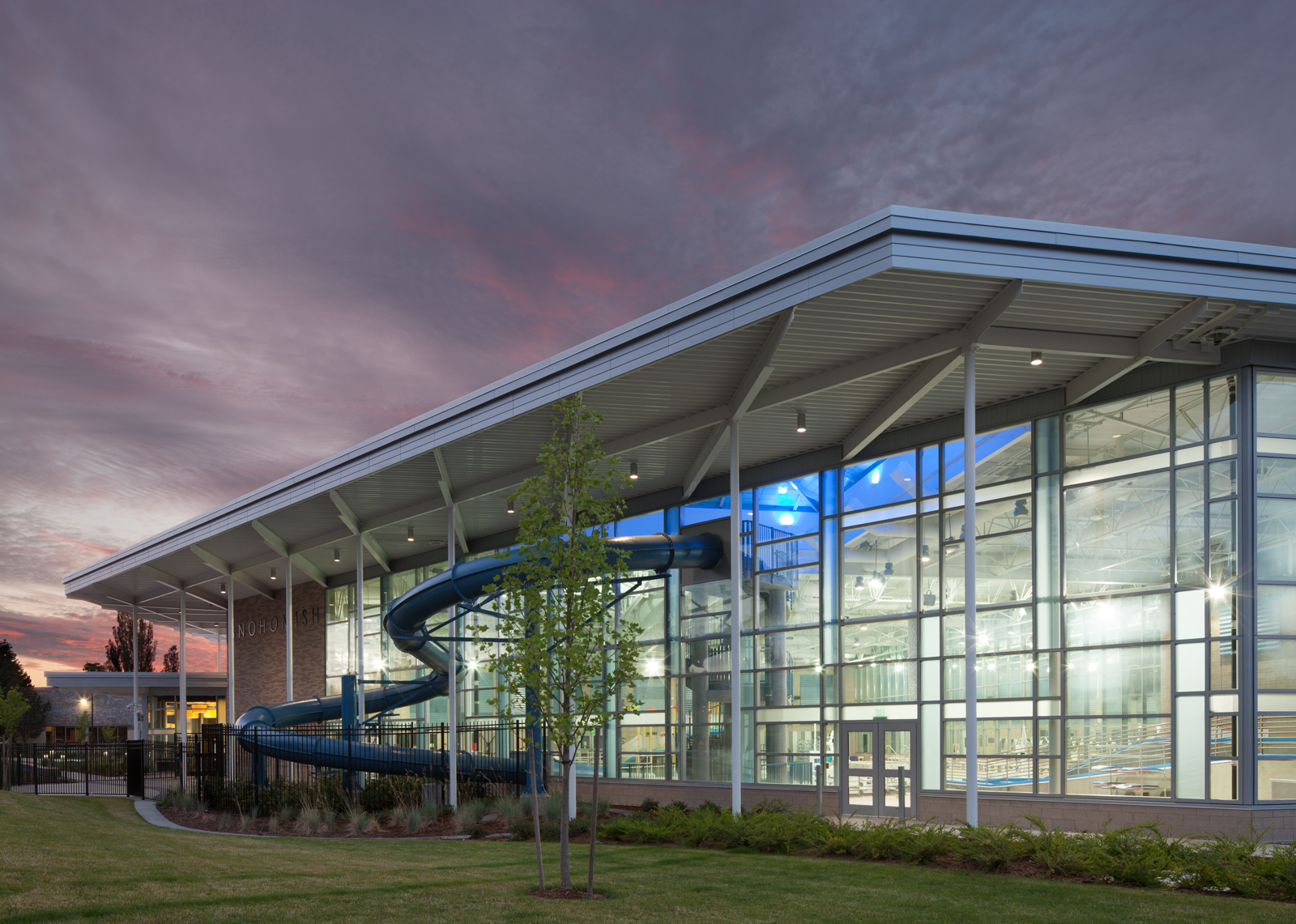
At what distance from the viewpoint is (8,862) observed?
11414 mm

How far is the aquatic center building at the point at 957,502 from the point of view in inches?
627

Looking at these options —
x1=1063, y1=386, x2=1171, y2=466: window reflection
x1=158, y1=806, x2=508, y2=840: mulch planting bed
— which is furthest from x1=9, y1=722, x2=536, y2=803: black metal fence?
x1=1063, y1=386, x2=1171, y2=466: window reflection

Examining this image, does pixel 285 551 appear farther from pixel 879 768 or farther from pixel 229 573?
pixel 879 768

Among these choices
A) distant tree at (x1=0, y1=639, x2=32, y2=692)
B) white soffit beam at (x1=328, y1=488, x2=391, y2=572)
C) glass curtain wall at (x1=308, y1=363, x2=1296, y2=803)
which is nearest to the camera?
glass curtain wall at (x1=308, y1=363, x2=1296, y2=803)

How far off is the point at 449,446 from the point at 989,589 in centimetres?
1149

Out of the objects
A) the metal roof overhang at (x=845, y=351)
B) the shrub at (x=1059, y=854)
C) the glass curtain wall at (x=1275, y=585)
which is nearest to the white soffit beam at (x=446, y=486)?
the metal roof overhang at (x=845, y=351)

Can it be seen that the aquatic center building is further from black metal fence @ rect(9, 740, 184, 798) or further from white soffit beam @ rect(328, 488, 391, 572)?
black metal fence @ rect(9, 740, 184, 798)

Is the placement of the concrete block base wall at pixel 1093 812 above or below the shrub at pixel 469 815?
above

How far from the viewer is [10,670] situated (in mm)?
84250

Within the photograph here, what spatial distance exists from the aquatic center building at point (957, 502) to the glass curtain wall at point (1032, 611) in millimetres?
50

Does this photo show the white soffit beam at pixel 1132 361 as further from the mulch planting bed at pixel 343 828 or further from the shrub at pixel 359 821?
the shrub at pixel 359 821

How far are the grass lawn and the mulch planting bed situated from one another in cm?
492

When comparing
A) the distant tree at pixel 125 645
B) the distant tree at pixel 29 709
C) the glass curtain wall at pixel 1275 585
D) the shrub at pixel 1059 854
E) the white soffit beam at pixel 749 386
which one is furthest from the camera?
the distant tree at pixel 125 645

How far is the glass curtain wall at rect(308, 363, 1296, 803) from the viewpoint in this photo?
56.8ft
